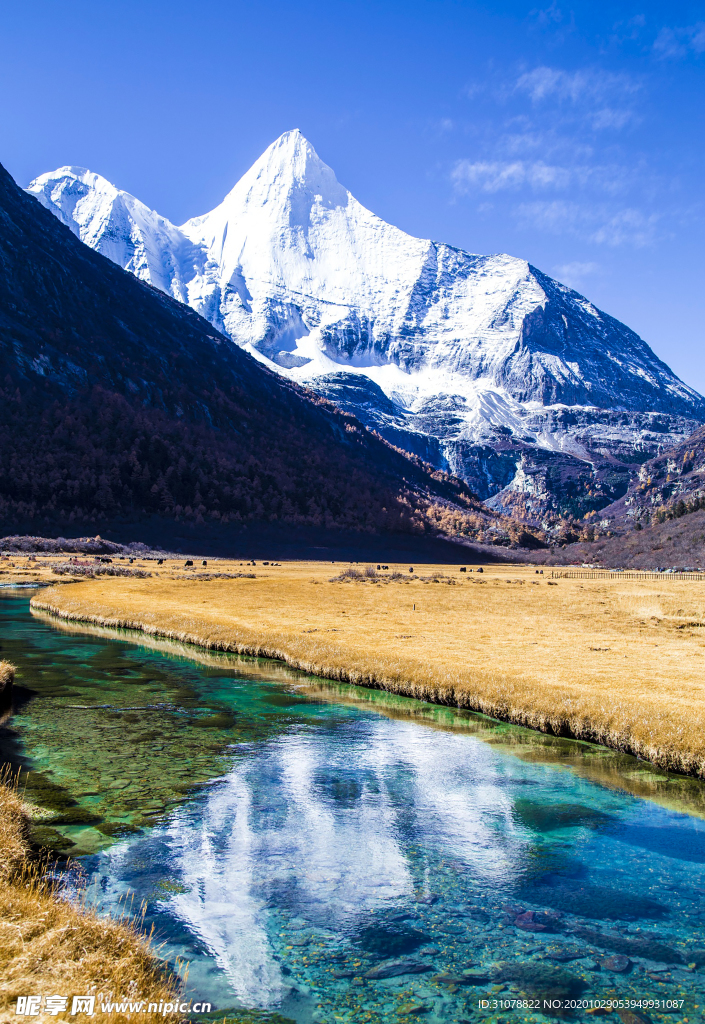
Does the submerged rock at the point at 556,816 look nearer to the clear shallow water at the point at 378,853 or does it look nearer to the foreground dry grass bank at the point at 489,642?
the clear shallow water at the point at 378,853

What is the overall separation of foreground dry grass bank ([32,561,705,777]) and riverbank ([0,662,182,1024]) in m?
19.0

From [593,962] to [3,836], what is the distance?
11454mm

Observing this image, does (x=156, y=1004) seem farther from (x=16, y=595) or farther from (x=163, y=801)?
(x=16, y=595)

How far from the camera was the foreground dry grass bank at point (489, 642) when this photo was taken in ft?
88.4

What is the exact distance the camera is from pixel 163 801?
1939cm

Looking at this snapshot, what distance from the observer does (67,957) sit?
9.59 m

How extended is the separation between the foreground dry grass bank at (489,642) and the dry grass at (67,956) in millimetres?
18982

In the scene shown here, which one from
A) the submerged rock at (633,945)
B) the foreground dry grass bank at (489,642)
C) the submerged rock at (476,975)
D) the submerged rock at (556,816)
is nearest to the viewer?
the submerged rock at (476,975)

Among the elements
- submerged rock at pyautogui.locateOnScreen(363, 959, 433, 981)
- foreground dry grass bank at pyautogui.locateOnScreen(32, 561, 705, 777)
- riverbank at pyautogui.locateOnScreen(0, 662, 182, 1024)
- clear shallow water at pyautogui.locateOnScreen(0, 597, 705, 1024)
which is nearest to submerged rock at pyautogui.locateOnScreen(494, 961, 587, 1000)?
clear shallow water at pyautogui.locateOnScreen(0, 597, 705, 1024)

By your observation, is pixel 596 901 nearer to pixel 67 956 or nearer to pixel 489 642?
pixel 67 956

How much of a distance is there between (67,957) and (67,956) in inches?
0.7

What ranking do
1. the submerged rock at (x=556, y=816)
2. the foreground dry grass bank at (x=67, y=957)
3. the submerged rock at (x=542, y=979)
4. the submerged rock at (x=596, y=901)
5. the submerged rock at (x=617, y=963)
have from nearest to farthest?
the foreground dry grass bank at (x=67, y=957)
the submerged rock at (x=542, y=979)
the submerged rock at (x=617, y=963)
the submerged rock at (x=596, y=901)
the submerged rock at (x=556, y=816)

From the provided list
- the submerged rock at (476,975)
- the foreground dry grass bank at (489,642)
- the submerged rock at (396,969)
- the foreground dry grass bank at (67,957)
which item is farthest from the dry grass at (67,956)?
the foreground dry grass bank at (489,642)

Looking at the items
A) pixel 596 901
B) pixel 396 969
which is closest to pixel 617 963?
pixel 596 901
